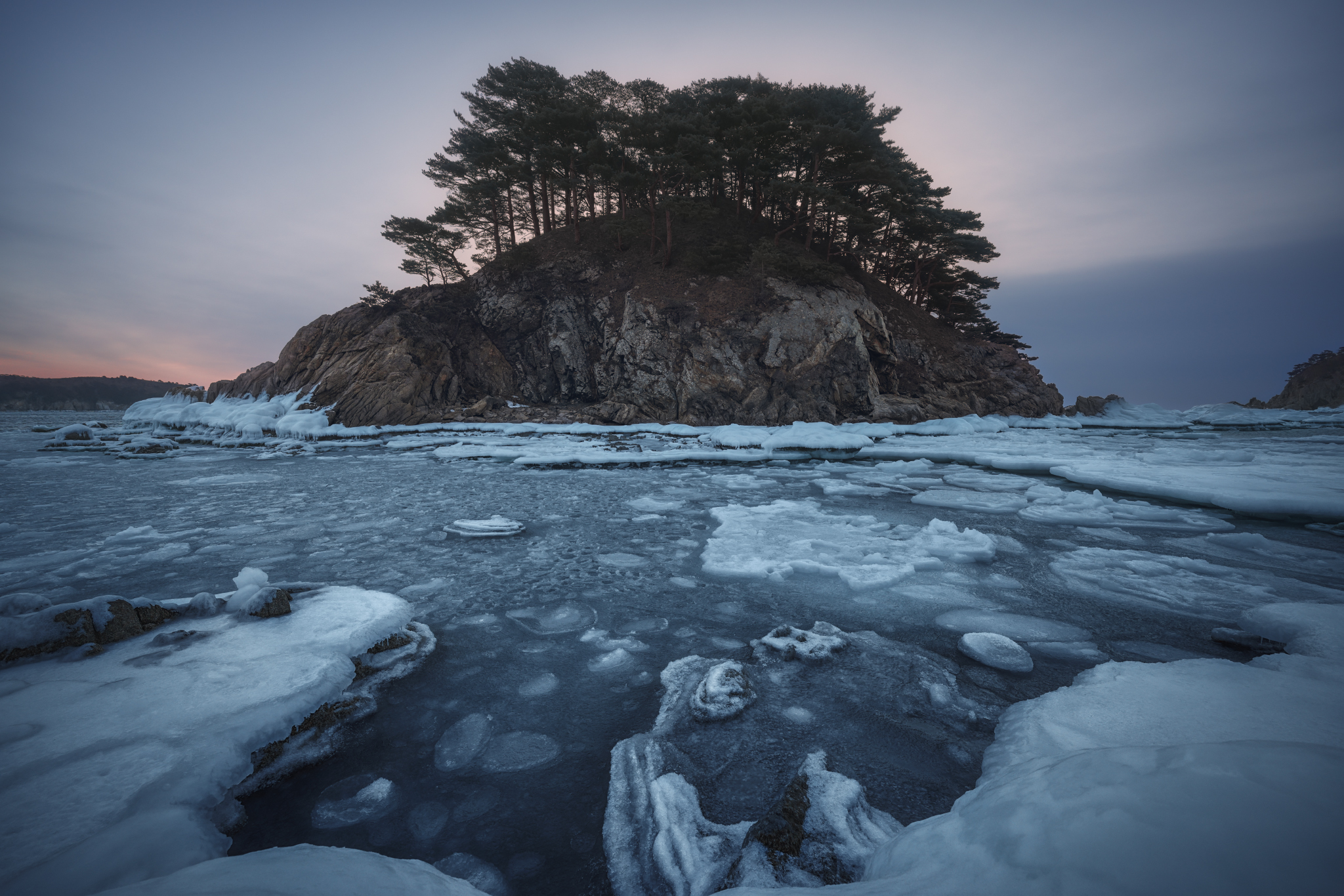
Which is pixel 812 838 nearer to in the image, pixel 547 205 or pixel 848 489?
pixel 848 489

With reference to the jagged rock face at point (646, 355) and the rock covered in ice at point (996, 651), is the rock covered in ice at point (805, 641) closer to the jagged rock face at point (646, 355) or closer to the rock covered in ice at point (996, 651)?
the rock covered in ice at point (996, 651)

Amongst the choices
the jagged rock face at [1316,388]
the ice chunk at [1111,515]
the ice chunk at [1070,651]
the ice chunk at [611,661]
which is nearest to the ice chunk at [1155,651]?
the ice chunk at [1070,651]

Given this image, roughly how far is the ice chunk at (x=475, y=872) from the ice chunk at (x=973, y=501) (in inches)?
202

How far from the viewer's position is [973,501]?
521cm

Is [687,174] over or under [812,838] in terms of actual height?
over

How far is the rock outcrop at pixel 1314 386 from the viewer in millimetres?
27766

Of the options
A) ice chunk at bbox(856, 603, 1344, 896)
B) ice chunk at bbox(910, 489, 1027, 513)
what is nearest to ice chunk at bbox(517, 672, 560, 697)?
ice chunk at bbox(856, 603, 1344, 896)

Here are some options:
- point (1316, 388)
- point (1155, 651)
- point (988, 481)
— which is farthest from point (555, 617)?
point (1316, 388)

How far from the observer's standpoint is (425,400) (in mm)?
17734

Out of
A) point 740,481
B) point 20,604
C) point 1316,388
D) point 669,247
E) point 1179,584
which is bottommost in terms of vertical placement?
point 1179,584

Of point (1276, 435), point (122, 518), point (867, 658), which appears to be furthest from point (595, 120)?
point (1276, 435)

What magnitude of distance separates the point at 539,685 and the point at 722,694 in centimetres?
76

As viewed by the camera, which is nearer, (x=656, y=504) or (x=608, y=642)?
(x=608, y=642)

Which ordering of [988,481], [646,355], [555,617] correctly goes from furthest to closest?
[646,355] < [988,481] < [555,617]
